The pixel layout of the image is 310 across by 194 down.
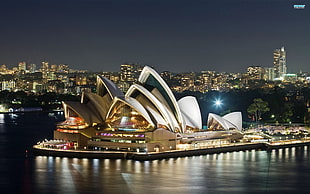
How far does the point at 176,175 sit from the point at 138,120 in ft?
22.9

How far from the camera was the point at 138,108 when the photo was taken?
33.8 m

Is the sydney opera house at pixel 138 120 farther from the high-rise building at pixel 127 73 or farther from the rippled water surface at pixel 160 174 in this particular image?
the high-rise building at pixel 127 73

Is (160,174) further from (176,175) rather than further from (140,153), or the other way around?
(140,153)

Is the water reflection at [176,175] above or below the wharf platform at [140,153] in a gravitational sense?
below

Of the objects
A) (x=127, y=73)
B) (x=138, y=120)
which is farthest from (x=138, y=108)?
(x=127, y=73)

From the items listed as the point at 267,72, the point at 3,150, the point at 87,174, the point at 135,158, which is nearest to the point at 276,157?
the point at 135,158

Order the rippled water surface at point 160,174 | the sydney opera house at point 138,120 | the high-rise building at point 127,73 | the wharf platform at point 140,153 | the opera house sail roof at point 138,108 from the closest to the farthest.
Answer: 1. the rippled water surface at point 160,174
2. the wharf platform at point 140,153
3. the sydney opera house at point 138,120
4. the opera house sail roof at point 138,108
5. the high-rise building at point 127,73

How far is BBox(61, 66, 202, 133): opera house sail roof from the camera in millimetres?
34062

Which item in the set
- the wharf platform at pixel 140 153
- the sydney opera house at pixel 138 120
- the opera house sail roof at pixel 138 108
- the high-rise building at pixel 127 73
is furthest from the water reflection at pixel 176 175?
the high-rise building at pixel 127 73

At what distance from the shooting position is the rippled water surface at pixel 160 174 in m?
25.0

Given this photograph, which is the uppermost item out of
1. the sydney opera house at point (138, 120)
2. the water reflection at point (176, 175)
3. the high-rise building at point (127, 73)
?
the high-rise building at point (127, 73)

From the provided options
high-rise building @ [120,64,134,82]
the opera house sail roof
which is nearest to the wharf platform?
the opera house sail roof

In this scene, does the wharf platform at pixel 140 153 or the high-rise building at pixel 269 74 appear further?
the high-rise building at pixel 269 74

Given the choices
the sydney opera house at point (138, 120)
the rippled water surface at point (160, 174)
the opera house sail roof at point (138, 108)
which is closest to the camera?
the rippled water surface at point (160, 174)
